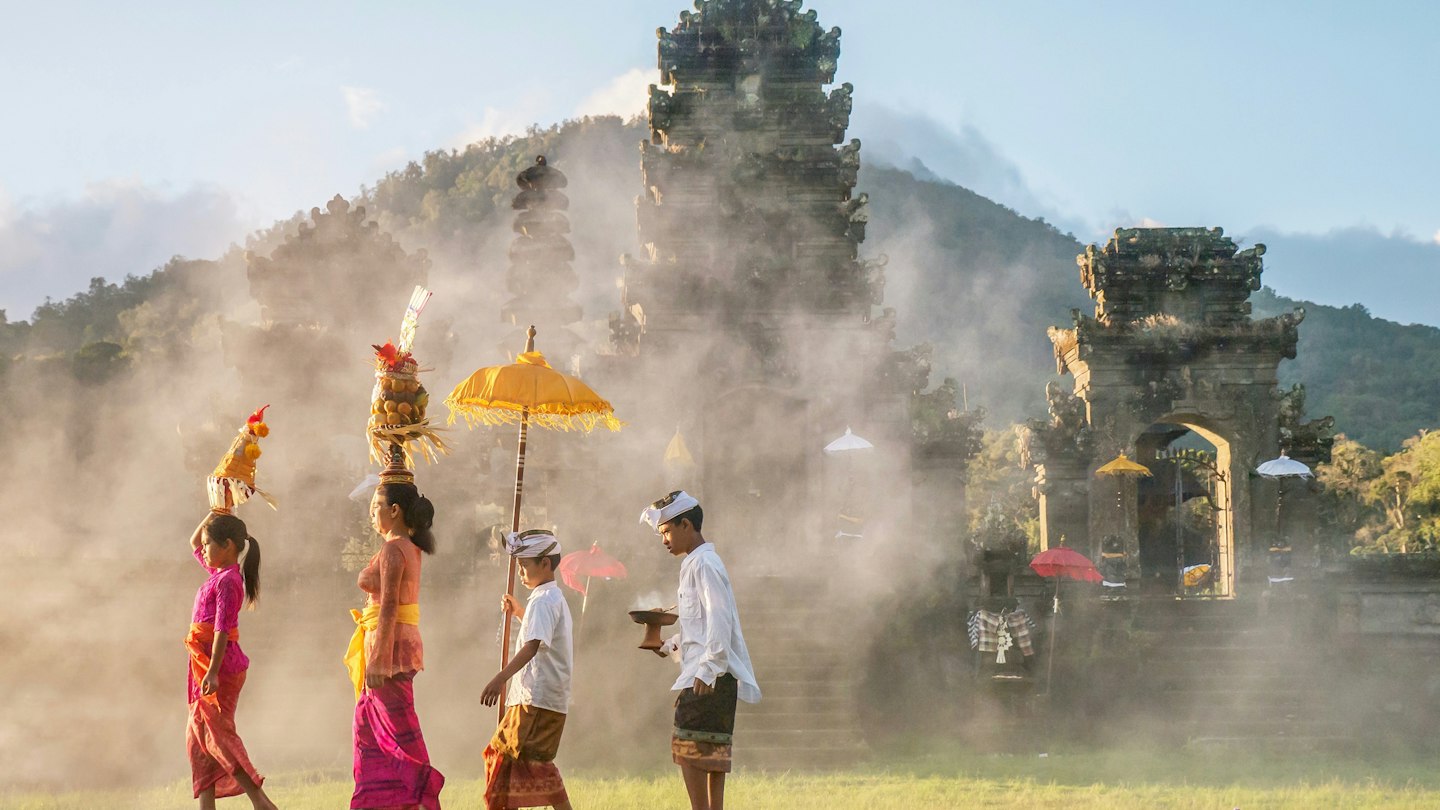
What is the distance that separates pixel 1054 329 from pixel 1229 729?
813cm

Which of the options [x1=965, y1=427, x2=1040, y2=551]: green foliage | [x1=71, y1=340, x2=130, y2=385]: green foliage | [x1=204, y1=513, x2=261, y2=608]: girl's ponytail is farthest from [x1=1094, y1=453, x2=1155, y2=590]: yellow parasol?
[x1=71, y1=340, x2=130, y2=385]: green foliage

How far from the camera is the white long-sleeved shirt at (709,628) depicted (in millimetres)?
8469

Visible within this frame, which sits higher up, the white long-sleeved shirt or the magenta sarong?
the white long-sleeved shirt

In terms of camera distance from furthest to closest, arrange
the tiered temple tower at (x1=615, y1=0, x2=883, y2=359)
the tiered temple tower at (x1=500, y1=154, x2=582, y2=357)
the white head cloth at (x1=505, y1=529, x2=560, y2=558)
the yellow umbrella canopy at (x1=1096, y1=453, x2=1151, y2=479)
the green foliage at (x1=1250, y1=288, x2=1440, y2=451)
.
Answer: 1. the green foliage at (x1=1250, y1=288, x2=1440, y2=451)
2. the tiered temple tower at (x1=500, y1=154, x2=582, y2=357)
3. the tiered temple tower at (x1=615, y1=0, x2=883, y2=359)
4. the yellow umbrella canopy at (x1=1096, y1=453, x2=1151, y2=479)
5. the white head cloth at (x1=505, y1=529, x2=560, y2=558)

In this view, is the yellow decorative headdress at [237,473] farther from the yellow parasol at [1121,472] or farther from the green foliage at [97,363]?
the green foliage at [97,363]

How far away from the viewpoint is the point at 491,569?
20.0 m

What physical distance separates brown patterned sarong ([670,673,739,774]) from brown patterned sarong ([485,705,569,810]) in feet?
2.51

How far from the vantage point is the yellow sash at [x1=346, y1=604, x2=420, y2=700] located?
8562mm

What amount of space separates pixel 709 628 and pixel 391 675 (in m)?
1.90

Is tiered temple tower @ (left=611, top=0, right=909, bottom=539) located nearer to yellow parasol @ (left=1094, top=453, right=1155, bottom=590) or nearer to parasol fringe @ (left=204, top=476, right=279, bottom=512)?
yellow parasol @ (left=1094, top=453, right=1155, bottom=590)

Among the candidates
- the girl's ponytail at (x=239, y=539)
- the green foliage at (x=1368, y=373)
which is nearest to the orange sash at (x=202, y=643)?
the girl's ponytail at (x=239, y=539)

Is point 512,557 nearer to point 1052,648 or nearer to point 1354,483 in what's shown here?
point 1052,648

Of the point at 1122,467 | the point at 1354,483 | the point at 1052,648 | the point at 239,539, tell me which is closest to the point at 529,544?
the point at 239,539

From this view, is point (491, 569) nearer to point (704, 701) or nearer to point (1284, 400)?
point (704, 701)
